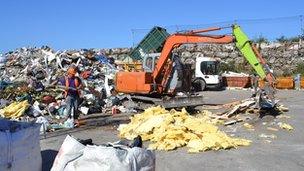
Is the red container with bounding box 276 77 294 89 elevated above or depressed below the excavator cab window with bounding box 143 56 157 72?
below

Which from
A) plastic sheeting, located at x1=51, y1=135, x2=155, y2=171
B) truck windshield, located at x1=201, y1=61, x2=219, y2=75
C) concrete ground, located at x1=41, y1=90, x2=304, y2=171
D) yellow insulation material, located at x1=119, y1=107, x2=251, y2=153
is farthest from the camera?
truck windshield, located at x1=201, y1=61, x2=219, y2=75

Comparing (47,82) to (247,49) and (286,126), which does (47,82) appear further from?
(286,126)

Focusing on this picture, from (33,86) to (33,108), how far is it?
3.99m

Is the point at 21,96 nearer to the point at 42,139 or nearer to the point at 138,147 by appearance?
the point at 42,139

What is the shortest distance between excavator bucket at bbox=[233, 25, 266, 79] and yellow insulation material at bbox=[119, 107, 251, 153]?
3.73 metres

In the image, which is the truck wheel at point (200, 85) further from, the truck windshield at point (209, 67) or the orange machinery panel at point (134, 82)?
the orange machinery panel at point (134, 82)

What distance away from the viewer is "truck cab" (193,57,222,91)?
29992 mm

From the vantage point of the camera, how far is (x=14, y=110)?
17.3 m

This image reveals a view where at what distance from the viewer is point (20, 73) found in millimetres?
27000

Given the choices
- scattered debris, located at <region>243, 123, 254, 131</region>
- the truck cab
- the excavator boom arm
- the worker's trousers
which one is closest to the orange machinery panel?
Result: the excavator boom arm

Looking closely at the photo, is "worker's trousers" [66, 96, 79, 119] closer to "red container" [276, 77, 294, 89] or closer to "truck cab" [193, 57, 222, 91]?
"truck cab" [193, 57, 222, 91]

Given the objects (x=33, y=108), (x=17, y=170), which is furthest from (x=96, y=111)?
(x=17, y=170)

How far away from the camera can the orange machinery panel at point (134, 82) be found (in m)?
17.2

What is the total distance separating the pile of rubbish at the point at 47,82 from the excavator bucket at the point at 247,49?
18.3ft
